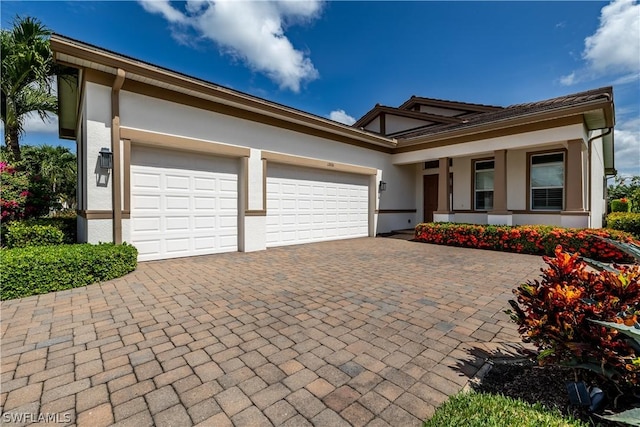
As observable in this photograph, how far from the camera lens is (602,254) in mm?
6715

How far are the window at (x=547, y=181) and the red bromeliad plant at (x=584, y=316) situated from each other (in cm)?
923

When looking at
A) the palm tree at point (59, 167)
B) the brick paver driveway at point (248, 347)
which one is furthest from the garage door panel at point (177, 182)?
the palm tree at point (59, 167)

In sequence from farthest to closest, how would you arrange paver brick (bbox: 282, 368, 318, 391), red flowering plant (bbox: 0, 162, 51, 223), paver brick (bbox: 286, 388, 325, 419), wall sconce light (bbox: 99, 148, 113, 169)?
red flowering plant (bbox: 0, 162, 51, 223)
wall sconce light (bbox: 99, 148, 113, 169)
paver brick (bbox: 282, 368, 318, 391)
paver brick (bbox: 286, 388, 325, 419)

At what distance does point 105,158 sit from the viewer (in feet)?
18.8

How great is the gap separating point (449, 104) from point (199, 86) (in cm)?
1227

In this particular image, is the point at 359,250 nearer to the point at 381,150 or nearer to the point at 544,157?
the point at 381,150

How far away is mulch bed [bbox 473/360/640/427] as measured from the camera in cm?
177

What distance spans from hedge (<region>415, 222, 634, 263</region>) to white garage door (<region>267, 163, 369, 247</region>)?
8.28ft

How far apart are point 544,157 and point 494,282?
732 cm

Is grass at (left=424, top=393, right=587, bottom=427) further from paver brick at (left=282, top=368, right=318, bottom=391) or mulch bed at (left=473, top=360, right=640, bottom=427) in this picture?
paver brick at (left=282, top=368, right=318, bottom=391)

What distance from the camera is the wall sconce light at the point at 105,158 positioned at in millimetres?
5701

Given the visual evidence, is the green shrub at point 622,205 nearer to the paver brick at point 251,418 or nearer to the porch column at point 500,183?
the porch column at point 500,183

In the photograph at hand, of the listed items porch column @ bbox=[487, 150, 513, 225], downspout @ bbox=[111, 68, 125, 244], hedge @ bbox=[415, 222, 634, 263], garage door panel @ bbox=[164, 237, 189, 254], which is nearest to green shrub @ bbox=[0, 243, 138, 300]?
downspout @ bbox=[111, 68, 125, 244]

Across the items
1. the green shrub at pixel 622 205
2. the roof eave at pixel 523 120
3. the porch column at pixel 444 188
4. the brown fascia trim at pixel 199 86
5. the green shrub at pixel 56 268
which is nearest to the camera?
the green shrub at pixel 56 268
